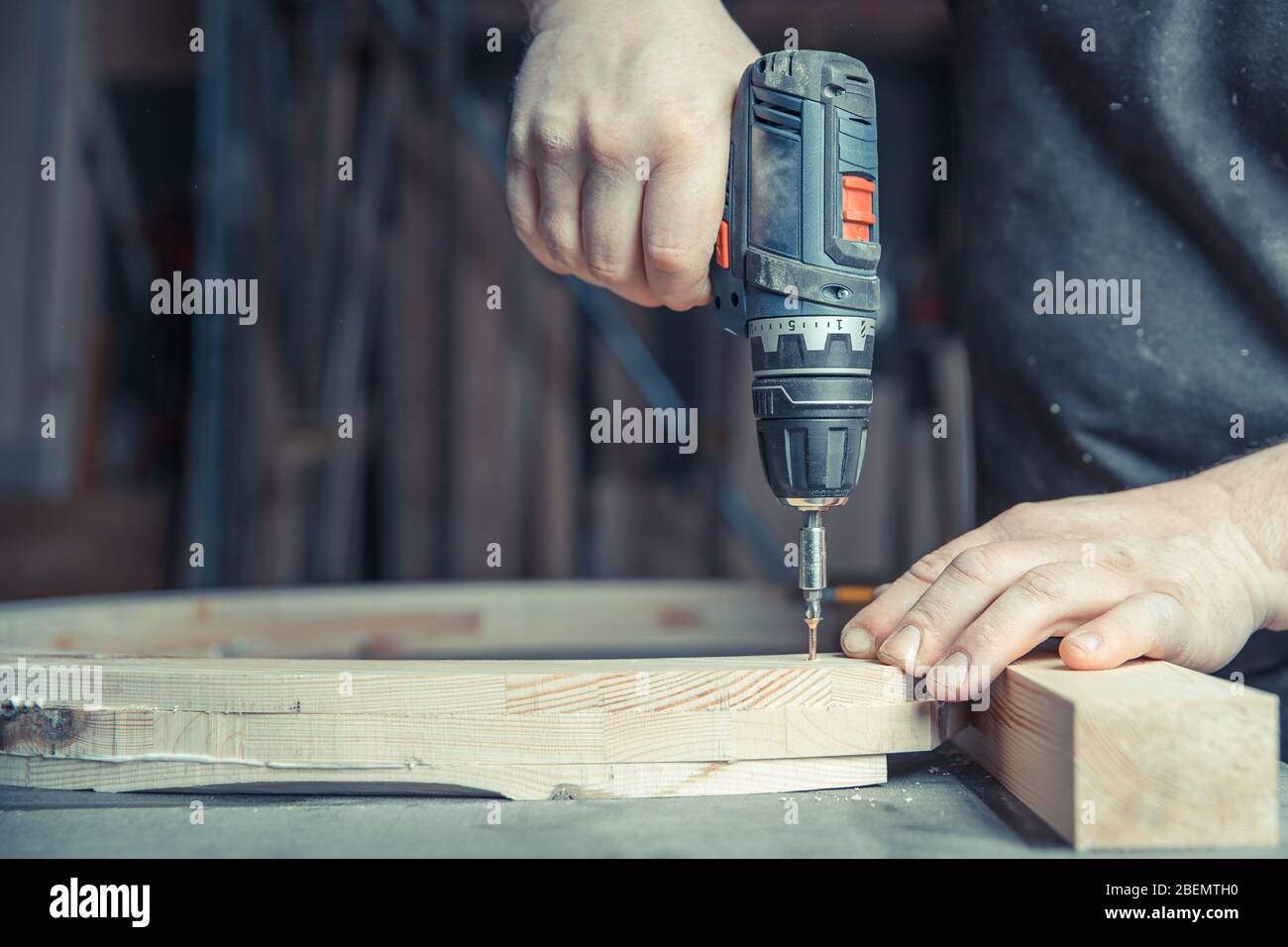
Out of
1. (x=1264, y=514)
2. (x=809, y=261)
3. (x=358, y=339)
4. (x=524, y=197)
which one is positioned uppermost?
(x=358, y=339)

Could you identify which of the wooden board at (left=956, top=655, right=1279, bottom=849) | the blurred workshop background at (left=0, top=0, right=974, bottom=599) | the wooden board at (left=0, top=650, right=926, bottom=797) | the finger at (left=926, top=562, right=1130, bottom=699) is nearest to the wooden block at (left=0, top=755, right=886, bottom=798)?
the wooden board at (left=0, top=650, right=926, bottom=797)

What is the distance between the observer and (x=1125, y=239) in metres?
1.37

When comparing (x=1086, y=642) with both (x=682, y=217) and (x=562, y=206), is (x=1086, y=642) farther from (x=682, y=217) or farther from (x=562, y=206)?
(x=562, y=206)

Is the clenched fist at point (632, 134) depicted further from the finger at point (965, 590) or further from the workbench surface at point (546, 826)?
the workbench surface at point (546, 826)

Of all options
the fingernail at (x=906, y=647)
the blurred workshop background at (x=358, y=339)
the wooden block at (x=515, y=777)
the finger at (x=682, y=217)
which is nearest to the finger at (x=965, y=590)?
the fingernail at (x=906, y=647)

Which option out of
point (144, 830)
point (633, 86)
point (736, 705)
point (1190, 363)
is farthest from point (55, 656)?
point (1190, 363)

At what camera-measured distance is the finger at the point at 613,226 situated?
1.16m

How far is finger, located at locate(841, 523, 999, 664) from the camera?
3.38 ft

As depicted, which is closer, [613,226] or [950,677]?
[950,677]

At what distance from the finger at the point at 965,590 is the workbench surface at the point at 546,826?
0.13 m

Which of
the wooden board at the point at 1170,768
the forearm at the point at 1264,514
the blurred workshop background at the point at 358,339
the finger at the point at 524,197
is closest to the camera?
the wooden board at the point at 1170,768

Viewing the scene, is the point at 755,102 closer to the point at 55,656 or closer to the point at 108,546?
the point at 55,656

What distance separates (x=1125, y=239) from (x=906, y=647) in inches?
26.8

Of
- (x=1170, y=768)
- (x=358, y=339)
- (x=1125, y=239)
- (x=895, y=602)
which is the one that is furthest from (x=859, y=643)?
(x=358, y=339)
